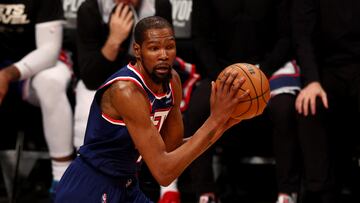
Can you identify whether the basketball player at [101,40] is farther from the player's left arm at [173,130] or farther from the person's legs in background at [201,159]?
the player's left arm at [173,130]

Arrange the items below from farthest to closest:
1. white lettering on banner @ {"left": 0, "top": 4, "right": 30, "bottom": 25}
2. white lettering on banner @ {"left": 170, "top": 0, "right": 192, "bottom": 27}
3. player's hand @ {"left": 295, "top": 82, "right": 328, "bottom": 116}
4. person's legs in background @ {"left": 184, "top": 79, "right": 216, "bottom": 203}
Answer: white lettering on banner @ {"left": 170, "top": 0, "right": 192, "bottom": 27}, white lettering on banner @ {"left": 0, "top": 4, "right": 30, "bottom": 25}, person's legs in background @ {"left": 184, "top": 79, "right": 216, "bottom": 203}, player's hand @ {"left": 295, "top": 82, "right": 328, "bottom": 116}

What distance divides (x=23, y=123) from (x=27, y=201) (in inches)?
21.1

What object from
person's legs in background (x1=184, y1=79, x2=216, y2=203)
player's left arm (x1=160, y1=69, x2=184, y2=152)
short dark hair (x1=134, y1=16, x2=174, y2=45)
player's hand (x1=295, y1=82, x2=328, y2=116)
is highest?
short dark hair (x1=134, y1=16, x2=174, y2=45)

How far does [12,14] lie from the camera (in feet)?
16.0

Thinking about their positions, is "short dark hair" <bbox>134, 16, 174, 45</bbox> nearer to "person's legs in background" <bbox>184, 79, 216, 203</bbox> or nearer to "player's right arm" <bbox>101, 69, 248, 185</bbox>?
"player's right arm" <bbox>101, 69, 248, 185</bbox>

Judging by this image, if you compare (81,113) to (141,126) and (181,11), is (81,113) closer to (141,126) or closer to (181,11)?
(181,11)

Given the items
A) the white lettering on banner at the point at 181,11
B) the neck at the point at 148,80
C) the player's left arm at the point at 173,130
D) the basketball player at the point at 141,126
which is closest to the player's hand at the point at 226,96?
the basketball player at the point at 141,126

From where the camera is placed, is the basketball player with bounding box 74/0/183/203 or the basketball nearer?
the basketball

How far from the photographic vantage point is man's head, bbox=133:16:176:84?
3072 millimetres

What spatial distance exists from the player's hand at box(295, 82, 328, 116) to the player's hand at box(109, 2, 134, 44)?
1152 millimetres

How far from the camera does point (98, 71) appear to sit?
15.2 feet

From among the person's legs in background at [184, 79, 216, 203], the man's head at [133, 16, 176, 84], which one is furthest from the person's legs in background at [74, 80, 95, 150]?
the man's head at [133, 16, 176, 84]

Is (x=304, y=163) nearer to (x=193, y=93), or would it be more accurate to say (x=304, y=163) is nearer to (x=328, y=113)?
(x=328, y=113)

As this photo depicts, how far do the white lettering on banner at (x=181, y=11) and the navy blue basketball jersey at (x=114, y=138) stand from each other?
1.87 meters
